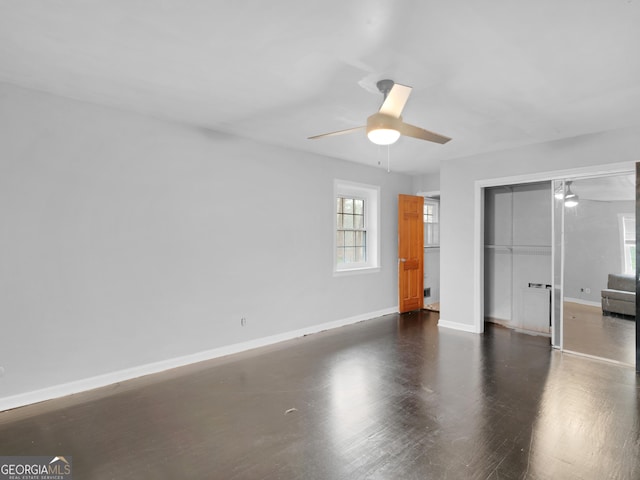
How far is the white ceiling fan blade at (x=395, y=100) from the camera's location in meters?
2.27

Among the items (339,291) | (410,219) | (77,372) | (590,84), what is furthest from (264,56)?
(410,219)

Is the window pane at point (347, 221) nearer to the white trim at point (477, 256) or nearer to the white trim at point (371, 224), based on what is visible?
the white trim at point (371, 224)

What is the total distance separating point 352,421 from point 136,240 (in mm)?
2559

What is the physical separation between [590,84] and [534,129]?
1127 mm

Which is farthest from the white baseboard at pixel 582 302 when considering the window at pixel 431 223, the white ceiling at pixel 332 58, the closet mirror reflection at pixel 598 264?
the window at pixel 431 223

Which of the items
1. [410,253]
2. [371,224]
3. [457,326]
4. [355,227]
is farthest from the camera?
[410,253]

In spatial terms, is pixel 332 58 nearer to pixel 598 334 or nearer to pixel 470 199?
pixel 470 199

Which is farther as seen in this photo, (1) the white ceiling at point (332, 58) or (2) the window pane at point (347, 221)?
(2) the window pane at point (347, 221)

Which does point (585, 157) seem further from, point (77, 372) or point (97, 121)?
point (77, 372)

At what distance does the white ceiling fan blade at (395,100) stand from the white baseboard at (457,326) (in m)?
3.64

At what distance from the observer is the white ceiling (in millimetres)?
1897

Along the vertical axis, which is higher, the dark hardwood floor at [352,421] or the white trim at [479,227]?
the white trim at [479,227]

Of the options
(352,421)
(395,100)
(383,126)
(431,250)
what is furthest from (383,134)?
(431,250)

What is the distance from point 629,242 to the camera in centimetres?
368
